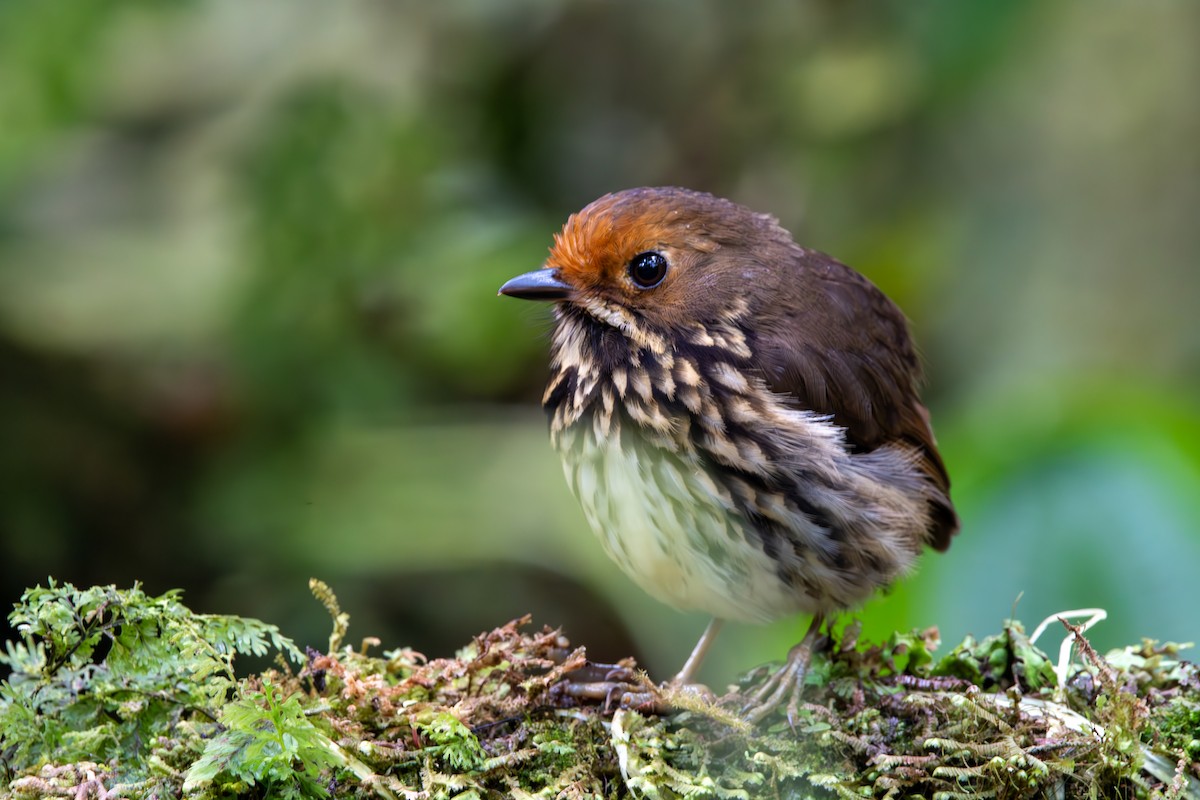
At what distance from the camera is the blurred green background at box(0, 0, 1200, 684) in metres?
3.83

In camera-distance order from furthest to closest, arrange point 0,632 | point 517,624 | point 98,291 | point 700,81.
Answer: point 700,81
point 98,291
point 0,632
point 517,624

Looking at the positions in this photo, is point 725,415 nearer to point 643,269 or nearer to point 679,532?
point 679,532

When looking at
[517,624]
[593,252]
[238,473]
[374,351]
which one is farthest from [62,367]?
[517,624]

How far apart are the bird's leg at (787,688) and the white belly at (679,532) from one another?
182 millimetres

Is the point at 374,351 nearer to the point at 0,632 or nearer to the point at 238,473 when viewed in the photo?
the point at 238,473

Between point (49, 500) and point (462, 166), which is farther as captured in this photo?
point (462, 166)

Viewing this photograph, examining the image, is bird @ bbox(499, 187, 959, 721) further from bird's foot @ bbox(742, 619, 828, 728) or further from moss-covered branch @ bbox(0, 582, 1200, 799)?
moss-covered branch @ bbox(0, 582, 1200, 799)

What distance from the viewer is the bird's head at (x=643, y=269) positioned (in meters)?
2.73

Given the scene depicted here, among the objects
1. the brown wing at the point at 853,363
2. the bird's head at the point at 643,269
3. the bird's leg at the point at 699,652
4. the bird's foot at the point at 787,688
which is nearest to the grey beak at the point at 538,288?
the bird's head at the point at 643,269

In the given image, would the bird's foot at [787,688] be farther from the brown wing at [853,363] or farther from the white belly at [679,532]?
the brown wing at [853,363]

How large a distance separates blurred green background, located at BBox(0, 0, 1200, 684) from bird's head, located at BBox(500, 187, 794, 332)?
47.6 inches

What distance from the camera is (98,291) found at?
4.66m

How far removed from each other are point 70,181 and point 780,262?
10.8 feet

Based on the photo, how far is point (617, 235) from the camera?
2.72 metres
